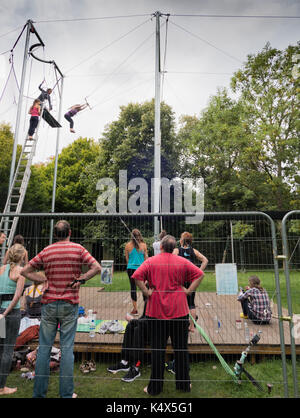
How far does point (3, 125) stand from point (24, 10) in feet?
51.1

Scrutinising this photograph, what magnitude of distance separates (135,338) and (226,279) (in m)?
1.60

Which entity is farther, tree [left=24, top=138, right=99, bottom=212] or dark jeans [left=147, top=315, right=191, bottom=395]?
tree [left=24, top=138, right=99, bottom=212]

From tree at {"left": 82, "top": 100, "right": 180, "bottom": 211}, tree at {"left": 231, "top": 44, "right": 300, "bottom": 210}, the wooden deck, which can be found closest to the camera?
the wooden deck

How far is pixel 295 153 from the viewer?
13781 mm

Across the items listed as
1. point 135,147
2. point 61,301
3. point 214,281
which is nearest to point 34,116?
point 61,301

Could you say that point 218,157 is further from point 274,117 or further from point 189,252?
point 189,252

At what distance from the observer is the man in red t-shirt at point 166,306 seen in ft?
9.80

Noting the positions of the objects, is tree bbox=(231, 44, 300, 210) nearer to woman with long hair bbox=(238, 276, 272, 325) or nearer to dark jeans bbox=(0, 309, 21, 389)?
woman with long hair bbox=(238, 276, 272, 325)

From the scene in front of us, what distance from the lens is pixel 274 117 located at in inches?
564

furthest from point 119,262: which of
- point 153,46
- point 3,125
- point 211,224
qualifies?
point 3,125

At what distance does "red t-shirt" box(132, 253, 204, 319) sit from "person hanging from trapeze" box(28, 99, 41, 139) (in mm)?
8449

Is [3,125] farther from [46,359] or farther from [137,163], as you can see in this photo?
[46,359]

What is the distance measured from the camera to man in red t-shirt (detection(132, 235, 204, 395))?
9.80 feet

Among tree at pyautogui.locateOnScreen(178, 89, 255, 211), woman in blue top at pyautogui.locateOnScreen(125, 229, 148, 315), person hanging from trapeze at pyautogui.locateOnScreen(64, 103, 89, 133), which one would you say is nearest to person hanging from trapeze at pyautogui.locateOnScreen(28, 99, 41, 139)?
person hanging from trapeze at pyautogui.locateOnScreen(64, 103, 89, 133)
